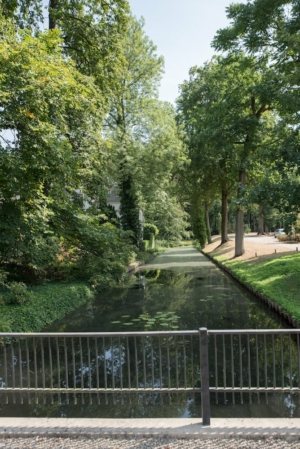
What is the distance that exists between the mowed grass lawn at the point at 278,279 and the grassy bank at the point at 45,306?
6.41 meters

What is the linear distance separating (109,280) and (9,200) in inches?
256

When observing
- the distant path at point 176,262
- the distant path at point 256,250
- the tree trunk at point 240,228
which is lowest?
the distant path at point 176,262

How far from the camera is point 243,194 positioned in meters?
13.1

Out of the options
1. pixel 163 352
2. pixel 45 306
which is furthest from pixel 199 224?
pixel 163 352

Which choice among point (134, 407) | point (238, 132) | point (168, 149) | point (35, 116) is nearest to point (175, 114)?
point (168, 149)

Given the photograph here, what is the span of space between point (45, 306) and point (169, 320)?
3637 mm

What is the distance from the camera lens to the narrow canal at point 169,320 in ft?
15.9

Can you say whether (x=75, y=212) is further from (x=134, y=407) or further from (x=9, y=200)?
(x=134, y=407)

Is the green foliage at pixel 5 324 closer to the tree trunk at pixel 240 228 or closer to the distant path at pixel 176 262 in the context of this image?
the tree trunk at pixel 240 228

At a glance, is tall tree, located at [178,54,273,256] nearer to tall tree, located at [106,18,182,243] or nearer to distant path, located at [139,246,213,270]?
tall tree, located at [106,18,182,243]

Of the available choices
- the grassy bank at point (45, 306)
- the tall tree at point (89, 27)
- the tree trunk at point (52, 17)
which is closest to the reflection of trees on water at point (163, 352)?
the grassy bank at point (45, 306)

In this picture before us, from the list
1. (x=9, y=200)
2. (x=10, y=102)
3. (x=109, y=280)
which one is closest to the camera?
(x=10, y=102)

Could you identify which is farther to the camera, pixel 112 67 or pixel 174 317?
pixel 112 67

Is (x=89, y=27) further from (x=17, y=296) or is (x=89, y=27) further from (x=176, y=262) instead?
(x=176, y=262)
